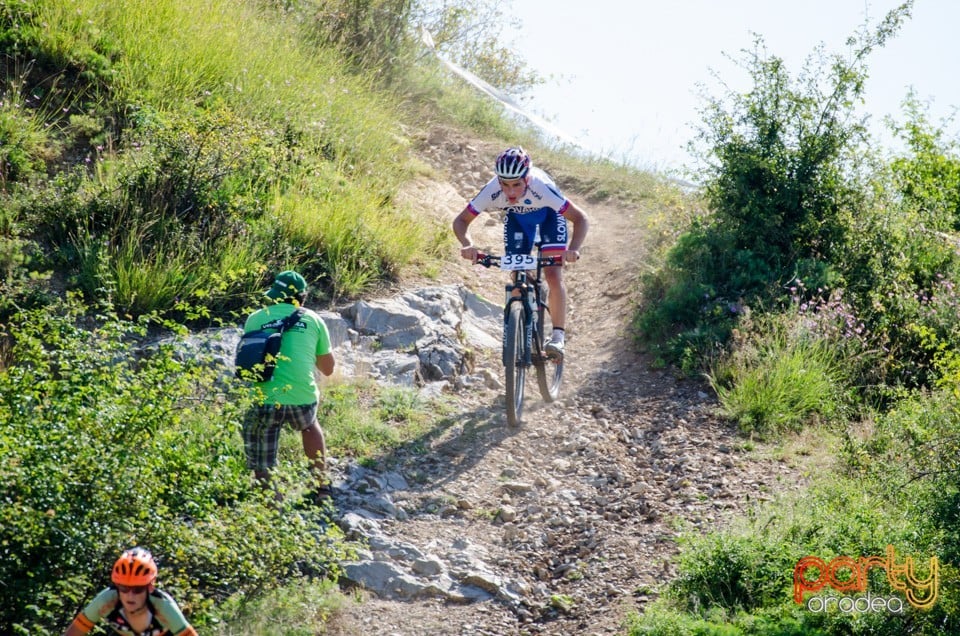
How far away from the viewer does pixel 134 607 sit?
14.3 ft

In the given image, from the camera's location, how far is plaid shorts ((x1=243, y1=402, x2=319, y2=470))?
6148 millimetres

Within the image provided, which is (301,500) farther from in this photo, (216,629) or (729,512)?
(729,512)

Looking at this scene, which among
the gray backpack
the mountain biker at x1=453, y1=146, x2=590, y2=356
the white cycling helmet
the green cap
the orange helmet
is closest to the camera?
the orange helmet

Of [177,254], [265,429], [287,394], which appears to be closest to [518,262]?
[287,394]

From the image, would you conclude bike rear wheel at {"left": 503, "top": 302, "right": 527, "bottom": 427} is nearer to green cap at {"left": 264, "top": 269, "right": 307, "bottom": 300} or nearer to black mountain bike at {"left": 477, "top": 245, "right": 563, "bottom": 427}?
black mountain bike at {"left": 477, "top": 245, "right": 563, "bottom": 427}

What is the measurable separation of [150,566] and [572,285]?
27.3ft

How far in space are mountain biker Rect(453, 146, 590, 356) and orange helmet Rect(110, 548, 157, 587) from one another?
13.6 ft

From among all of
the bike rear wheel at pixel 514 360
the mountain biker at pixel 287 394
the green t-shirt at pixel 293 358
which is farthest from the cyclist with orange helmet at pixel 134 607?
the bike rear wheel at pixel 514 360

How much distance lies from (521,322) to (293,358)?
215cm

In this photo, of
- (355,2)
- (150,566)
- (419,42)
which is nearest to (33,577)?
(150,566)

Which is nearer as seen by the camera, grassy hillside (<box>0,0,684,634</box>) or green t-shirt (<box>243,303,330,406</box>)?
grassy hillside (<box>0,0,684,634</box>)

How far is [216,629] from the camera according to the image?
5.18 meters

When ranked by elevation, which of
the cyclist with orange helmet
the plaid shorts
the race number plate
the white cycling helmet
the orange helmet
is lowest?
the cyclist with orange helmet

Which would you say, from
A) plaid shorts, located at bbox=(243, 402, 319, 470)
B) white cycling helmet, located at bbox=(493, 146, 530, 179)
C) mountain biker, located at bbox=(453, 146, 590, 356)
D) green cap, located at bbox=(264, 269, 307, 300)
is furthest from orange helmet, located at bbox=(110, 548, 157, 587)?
white cycling helmet, located at bbox=(493, 146, 530, 179)
